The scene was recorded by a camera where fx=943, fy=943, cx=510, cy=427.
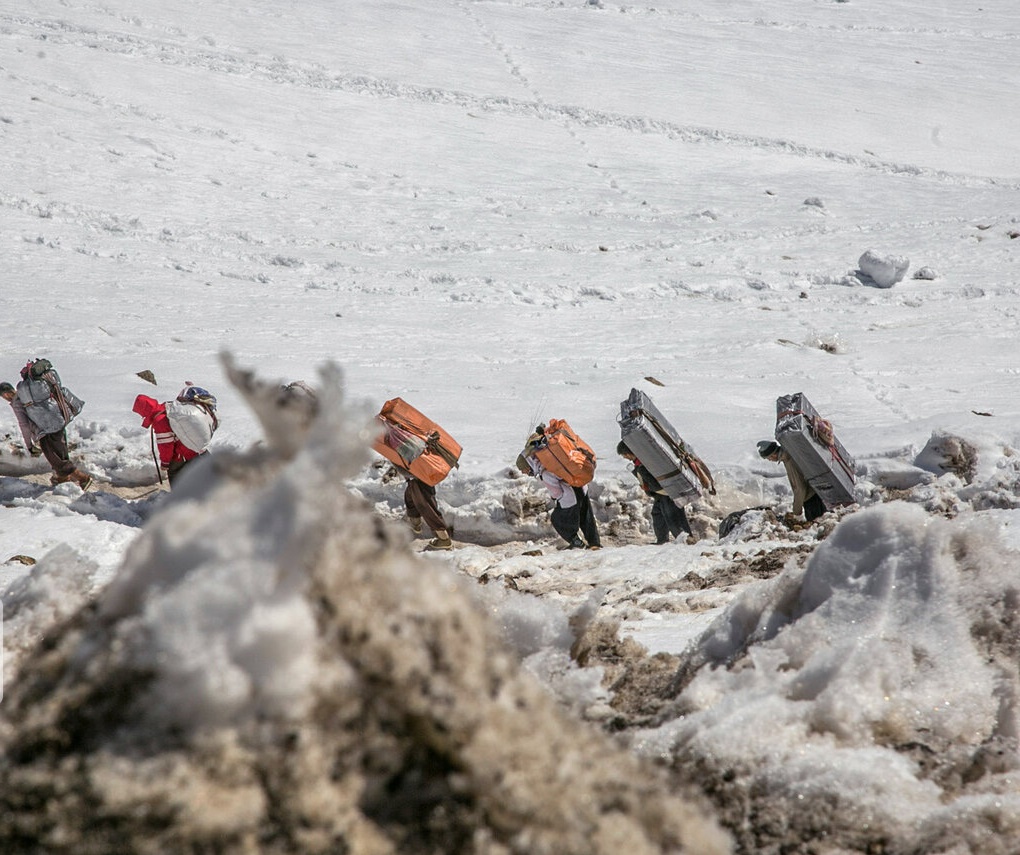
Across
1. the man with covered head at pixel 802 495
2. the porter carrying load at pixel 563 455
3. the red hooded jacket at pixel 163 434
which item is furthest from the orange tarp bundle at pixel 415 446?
the man with covered head at pixel 802 495

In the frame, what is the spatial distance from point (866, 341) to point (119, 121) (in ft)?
49.6

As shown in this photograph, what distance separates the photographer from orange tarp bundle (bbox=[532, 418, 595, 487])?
8648 millimetres

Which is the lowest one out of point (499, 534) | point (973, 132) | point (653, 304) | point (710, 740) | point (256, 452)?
point (499, 534)

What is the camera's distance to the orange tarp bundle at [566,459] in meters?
8.65

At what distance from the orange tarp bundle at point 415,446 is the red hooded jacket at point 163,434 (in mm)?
1892

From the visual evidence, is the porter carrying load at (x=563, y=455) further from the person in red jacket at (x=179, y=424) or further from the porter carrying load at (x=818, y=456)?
the person in red jacket at (x=179, y=424)

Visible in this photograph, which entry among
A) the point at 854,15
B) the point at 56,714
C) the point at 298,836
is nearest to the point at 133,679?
the point at 56,714

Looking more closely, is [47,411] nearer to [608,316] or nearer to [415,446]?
[415,446]

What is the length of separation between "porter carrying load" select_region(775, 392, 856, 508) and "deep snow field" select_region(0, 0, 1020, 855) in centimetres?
59

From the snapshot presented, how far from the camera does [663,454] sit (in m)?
8.71

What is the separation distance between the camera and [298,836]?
1.19 meters

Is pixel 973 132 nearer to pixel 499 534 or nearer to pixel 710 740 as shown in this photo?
pixel 499 534

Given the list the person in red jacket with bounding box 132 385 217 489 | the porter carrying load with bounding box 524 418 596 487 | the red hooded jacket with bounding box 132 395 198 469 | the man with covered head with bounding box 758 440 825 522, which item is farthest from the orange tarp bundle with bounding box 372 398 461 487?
the man with covered head with bounding box 758 440 825 522

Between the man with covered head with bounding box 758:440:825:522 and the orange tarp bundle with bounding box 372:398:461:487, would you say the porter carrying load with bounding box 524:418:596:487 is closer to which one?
the orange tarp bundle with bounding box 372:398:461:487
